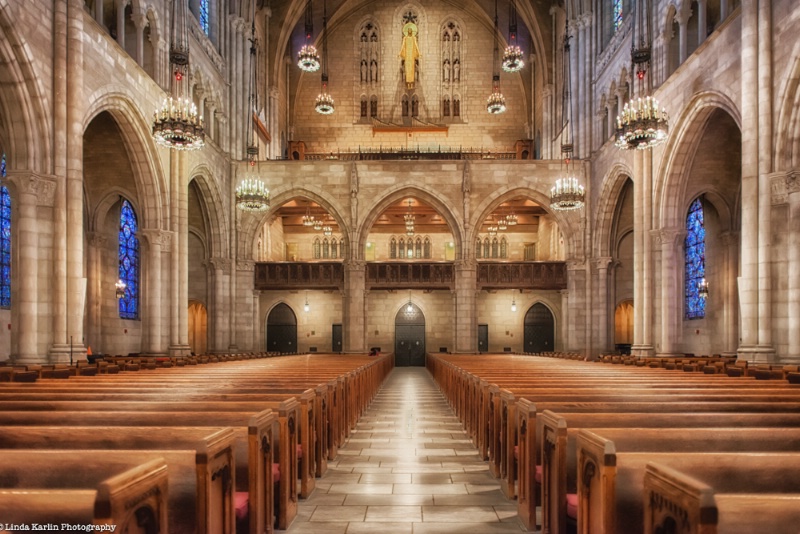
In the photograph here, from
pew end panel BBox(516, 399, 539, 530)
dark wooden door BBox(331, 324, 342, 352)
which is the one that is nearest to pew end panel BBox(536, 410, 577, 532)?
pew end panel BBox(516, 399, 539, 530)

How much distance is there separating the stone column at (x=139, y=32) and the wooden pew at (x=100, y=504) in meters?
19.2

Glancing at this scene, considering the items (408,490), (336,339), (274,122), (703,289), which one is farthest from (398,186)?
(408,490)

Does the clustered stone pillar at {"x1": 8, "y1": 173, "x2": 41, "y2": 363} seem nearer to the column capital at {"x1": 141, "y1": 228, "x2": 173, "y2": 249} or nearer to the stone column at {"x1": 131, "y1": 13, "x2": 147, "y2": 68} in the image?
the column capital at {"x1": 141, "y1": 228, "x2": 173, "y2": 249}

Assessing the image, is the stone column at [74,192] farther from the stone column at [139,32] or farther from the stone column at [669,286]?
the stone column at [669,286]

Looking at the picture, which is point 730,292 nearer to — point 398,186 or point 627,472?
point 398,186

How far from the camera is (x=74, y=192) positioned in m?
14.9

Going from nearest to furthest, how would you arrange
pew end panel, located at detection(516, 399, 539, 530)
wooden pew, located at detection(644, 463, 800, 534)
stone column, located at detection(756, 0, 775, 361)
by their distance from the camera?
wooden pew, located at detection(644, 463, 800, 534) → pew end panel, located at detection(516, 399, 539, 530) → stone column, located at detection(756, 0, 775, 361)

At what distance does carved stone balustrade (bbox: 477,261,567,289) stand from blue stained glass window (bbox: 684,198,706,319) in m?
6.50

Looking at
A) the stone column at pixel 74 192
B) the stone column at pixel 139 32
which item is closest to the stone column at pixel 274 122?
the stone column at pixel 139 32

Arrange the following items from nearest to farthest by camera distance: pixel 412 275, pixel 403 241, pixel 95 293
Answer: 1. pixel 95 293
2. pixel 412 275
3. pixel 403 241

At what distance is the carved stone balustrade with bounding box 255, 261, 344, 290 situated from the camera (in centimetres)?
3150

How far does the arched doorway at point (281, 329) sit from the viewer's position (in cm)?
3725

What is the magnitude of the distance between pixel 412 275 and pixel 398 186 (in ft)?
15.3

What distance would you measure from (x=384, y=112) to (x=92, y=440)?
127 feet
